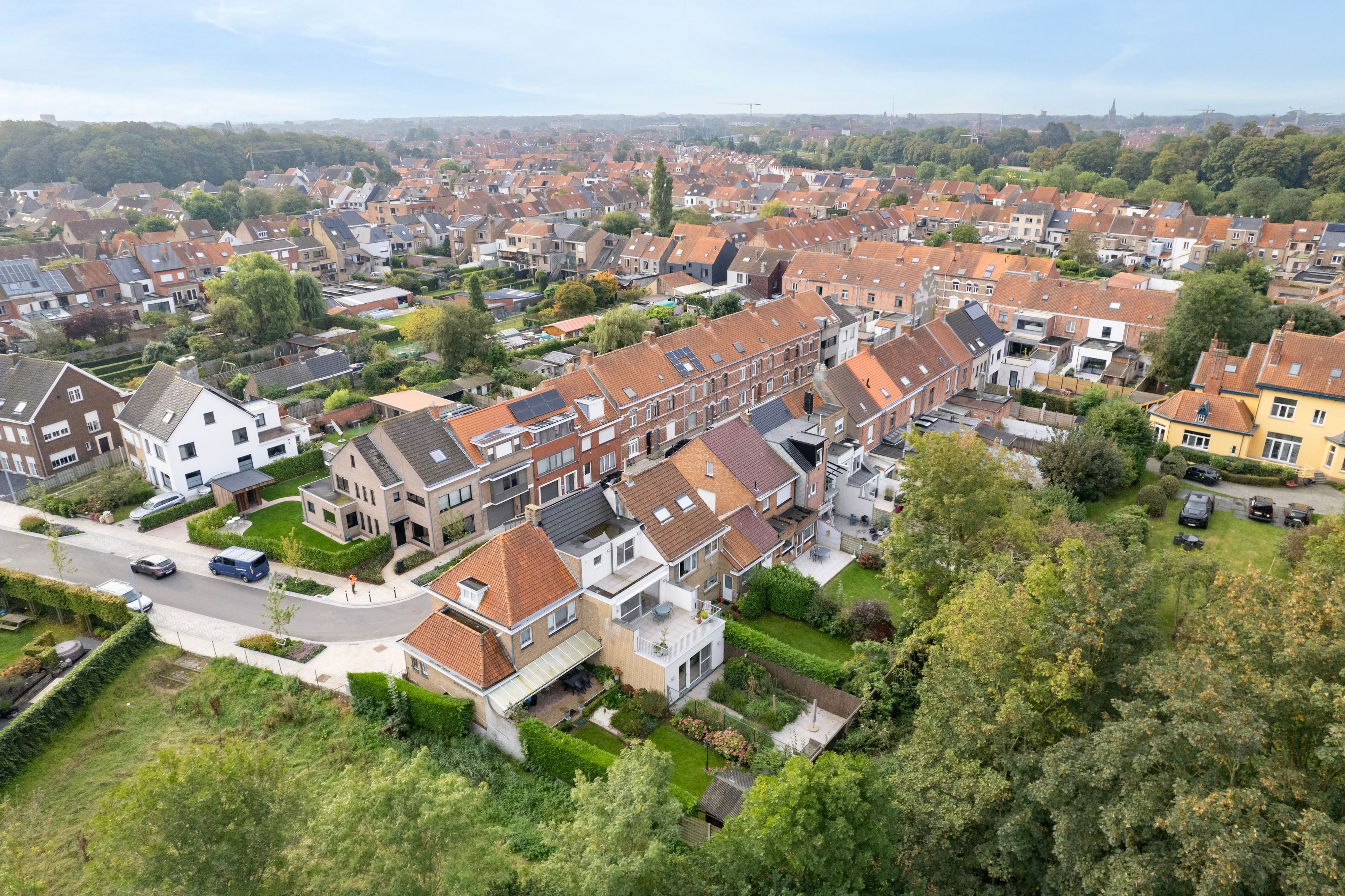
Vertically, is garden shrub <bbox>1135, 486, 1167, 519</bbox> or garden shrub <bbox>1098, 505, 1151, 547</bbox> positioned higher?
garden shrub <bbox>1098, 505, 1151, 547</bbox>

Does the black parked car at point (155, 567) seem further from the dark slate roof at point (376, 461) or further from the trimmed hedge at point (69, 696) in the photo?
the dark slate roof at point (376, 461)

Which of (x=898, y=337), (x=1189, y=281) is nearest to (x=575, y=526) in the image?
(x=898, y=337)

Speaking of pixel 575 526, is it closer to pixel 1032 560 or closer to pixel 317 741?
pixel 317 741

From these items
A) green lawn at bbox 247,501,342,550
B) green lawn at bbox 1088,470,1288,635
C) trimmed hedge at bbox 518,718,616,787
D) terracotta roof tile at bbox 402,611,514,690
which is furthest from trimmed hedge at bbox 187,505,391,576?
green lawn at bbox 1088,470,1288,635

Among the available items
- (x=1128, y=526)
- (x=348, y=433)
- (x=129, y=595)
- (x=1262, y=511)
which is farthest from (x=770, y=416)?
(x=129, y=595)

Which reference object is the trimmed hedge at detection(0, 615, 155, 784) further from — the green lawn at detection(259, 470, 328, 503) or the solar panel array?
→ the solar panel array

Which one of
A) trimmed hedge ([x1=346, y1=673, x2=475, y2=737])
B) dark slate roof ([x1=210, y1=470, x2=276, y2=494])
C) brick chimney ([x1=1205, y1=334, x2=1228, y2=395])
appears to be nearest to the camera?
trimmed hedge ([x1=346, y1=673, x2=475, y2=737])
